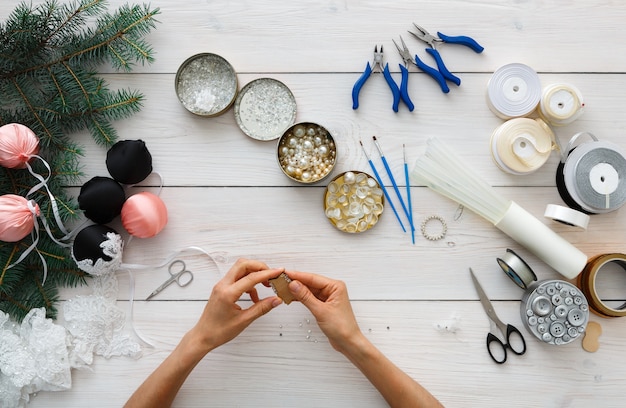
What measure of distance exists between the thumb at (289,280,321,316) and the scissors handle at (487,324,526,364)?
1.53ft

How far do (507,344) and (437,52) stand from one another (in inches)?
29.6

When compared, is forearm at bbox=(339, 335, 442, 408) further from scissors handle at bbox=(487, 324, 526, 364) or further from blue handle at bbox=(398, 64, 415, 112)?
blue handle at bbox=(398, 64, 415, 112)

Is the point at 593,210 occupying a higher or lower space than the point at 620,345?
higher

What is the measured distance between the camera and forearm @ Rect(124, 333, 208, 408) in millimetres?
1149

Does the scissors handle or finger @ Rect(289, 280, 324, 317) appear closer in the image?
finger @ Rect(289, 280, 324, 317)

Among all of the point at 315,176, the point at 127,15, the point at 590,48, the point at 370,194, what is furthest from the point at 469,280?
the point at 127,15

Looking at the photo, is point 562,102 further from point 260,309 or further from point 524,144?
point 260,309

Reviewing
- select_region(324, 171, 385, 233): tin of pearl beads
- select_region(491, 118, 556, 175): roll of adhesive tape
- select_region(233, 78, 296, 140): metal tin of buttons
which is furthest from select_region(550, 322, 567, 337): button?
A: select_region(233, 78, 296, 140): metal tin of buttons

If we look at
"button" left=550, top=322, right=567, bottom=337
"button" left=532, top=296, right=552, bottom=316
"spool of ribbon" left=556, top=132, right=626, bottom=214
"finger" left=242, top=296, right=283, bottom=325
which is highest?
"spool of ribbon" left=556, top=132, right=626, bottom=214

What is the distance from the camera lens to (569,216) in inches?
46.7

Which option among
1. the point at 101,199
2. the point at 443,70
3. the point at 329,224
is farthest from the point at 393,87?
the point at 101,199

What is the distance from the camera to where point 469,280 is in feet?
4.17

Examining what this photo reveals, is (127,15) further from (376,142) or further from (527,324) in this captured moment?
(527,324)

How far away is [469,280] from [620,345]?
0.41 metres
